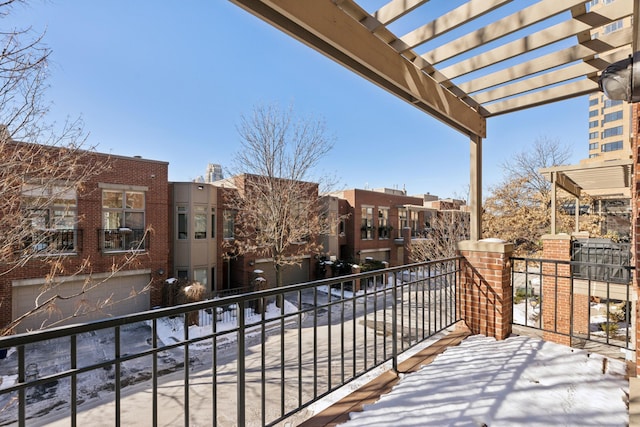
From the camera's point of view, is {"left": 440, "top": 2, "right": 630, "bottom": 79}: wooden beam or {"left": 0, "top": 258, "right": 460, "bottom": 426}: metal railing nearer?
{"left": 440, "top": 2, "right": 630, "bottom": 79}: wooden beam

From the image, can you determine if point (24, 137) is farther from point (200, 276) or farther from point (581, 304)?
point (581, 304)

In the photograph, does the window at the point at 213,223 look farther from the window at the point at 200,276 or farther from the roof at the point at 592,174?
the roof at the point at 592,174

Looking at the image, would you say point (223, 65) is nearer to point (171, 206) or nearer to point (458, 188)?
point (171, 206)

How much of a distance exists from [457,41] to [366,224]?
16.9 meters

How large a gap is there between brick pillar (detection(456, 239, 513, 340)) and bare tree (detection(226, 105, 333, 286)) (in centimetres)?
830

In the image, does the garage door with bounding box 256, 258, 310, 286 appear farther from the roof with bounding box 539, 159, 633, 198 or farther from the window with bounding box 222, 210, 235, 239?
the roof with bounding box 539, 159, 633, 198

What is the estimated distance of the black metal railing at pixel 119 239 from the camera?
1008cm

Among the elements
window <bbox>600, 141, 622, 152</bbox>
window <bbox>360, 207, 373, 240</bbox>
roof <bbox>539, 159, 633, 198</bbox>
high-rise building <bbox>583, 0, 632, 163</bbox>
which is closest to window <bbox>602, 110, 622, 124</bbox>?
high-rise building <bbox>583, 0, 632, 163</bbox>

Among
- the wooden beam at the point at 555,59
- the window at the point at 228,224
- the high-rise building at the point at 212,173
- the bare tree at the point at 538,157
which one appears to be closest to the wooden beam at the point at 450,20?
the wooden beam at the point at 555,59

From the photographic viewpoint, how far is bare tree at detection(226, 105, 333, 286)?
37.3 ft

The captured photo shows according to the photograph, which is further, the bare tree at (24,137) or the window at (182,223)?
the window at (182,223)

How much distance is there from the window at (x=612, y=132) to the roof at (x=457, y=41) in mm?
46805

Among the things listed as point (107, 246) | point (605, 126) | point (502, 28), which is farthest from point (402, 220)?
point (605, 126)

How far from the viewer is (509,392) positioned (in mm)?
2172
